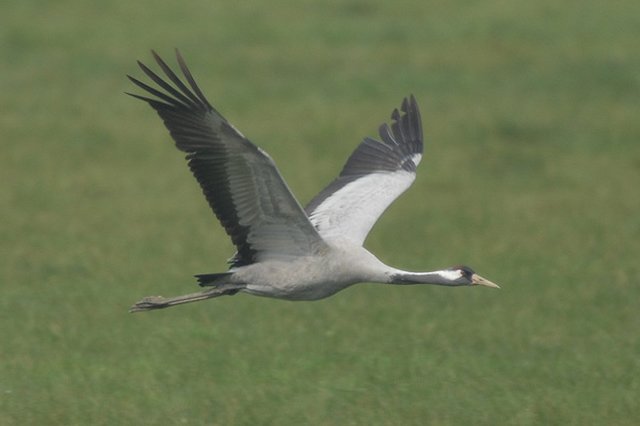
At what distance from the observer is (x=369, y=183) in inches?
352

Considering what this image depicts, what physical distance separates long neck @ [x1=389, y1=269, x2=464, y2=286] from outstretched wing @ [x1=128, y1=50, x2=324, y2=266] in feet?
1.56

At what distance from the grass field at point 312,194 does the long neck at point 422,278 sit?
669 millimetres

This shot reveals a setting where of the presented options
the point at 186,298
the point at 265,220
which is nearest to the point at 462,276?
the point at 265,220

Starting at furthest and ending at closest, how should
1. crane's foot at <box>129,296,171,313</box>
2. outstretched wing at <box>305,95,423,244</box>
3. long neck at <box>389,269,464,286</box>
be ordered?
outstretched wing at <box>305,95,423,244</box> → crane's foot at <box>129,296,171,313</box> → long neck at <box>389,269,464,286</box>

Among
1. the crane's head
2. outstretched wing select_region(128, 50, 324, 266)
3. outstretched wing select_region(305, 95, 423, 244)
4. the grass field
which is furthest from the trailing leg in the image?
the crane's head

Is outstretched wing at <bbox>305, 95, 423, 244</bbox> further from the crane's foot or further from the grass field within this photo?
the crane's foot

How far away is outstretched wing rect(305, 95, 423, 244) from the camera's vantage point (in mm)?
8305

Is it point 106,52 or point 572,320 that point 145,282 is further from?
point 106,52

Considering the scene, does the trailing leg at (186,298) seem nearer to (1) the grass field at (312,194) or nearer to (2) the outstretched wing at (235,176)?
(2) the outstretched wing at (235,176)

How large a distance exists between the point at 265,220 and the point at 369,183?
1.76 m

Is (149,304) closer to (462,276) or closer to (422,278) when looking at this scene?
(422,278)

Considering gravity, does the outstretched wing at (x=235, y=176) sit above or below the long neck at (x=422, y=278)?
above

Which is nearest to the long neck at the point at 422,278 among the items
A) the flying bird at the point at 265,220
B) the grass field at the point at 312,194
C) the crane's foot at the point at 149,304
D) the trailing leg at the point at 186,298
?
the flying bird at the point at 265,220

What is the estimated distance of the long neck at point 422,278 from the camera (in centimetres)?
745
